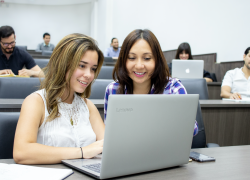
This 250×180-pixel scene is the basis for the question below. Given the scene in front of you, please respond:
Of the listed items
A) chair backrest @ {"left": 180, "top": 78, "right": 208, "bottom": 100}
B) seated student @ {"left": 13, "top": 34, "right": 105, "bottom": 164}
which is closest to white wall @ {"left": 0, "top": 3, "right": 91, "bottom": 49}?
chair backrest @ {"left": 180, "top": 78, "right": 208, "bottom": 100}

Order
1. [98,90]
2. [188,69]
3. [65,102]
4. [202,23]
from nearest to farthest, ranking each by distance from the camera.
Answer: [65,102] < [98,90] < [188,69] < [202,23]

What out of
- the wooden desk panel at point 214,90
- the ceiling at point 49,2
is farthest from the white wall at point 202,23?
the ceiling at point 49,2

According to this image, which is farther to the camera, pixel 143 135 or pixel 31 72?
pixel 31 72

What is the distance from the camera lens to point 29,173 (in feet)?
2.10

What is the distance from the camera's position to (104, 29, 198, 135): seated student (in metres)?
1.23

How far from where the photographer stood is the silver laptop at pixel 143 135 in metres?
0.60

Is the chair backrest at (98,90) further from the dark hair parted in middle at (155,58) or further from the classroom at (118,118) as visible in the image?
the dark hair parted in middle at (155,58)

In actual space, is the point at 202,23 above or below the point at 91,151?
above

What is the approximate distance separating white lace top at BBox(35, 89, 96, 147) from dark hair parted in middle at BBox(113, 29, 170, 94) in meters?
0.29

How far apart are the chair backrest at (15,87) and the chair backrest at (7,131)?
68 centimetres

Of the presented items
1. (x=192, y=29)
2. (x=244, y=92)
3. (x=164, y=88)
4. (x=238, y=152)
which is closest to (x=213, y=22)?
(x=192, y=29)

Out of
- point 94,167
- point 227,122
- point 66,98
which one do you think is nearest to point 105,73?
point 227,122

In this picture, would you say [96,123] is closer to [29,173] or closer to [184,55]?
[29,173]

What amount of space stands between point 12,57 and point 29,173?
2412 mm
